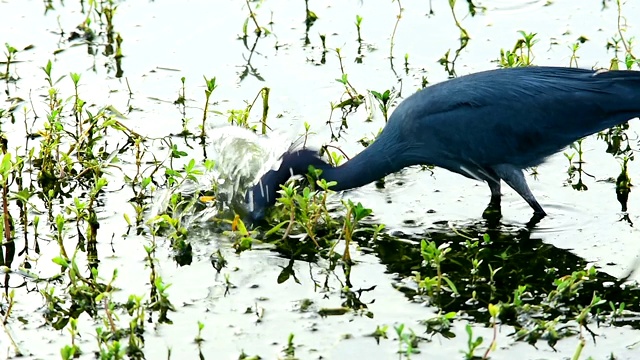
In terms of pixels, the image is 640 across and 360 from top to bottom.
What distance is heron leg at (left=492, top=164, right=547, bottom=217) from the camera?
6625 millimetres

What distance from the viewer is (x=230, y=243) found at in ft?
20.9

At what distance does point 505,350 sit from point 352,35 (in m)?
4.37

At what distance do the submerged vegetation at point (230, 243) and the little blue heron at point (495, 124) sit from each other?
23cm

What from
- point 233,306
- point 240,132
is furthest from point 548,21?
point 233,306

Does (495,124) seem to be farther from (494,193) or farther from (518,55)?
(518,55)

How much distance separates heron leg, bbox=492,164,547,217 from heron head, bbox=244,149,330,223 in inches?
40.2

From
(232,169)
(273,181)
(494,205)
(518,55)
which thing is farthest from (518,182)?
(518,55)

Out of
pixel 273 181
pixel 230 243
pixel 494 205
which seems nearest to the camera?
pixel 230 243

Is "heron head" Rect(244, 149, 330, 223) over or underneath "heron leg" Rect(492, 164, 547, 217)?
over

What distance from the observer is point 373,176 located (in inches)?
265

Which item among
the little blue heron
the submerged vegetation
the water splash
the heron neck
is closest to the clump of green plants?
the submerged vegetation

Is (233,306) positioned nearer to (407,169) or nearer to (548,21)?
(407,169)

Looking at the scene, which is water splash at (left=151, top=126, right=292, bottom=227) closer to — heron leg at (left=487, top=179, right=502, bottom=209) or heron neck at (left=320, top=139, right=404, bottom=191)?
heron neck at (left=320, top=139, right=404, bottom=191)

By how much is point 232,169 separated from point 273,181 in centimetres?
25
